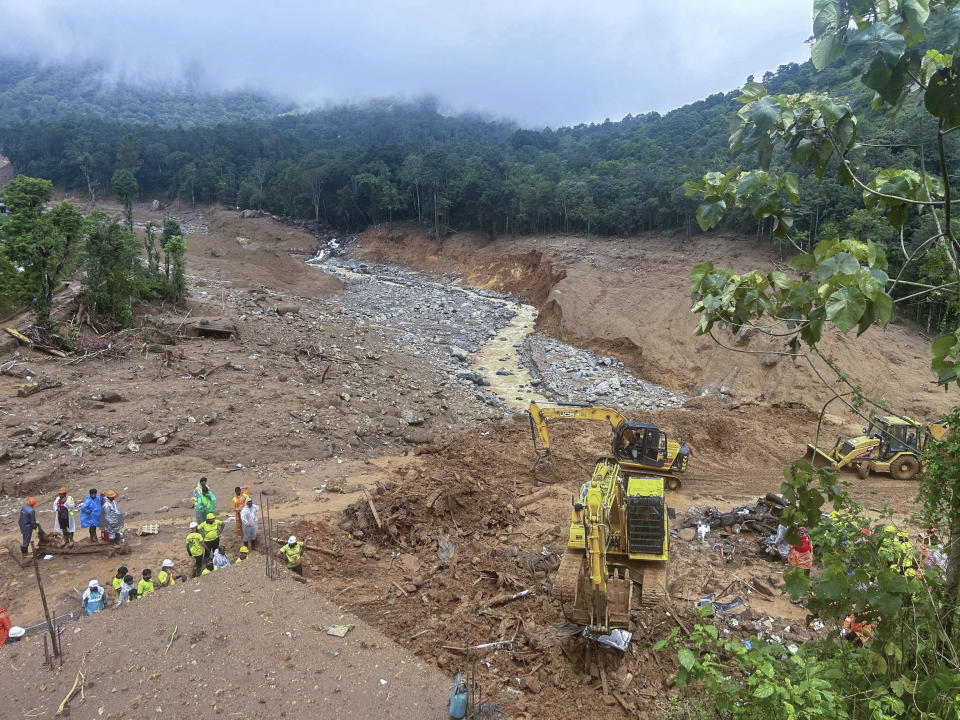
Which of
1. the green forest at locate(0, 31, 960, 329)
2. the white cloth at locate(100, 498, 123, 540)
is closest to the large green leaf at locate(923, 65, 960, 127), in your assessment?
the white cloth at locate(100, 498, 123, 540)

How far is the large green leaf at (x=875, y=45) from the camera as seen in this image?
2240mm

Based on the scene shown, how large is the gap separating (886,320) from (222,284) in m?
31.4

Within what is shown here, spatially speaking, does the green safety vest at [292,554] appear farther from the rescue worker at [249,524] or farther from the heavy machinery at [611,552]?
the heavy machinery at [611,552]

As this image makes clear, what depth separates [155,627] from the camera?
22.7ft

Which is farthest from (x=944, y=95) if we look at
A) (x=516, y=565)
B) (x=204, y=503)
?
(x=204, y=503)

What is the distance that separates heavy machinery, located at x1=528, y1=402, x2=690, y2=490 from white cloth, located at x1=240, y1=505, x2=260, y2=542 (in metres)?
6.32

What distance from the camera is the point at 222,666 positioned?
6418mm

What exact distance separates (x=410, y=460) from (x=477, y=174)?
119 ft

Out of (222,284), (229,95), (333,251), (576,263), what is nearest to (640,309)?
(576,263)

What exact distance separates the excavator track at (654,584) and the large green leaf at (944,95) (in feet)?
25.5

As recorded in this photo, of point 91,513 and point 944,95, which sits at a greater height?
point 944,95

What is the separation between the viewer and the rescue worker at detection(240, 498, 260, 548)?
10.0 meters

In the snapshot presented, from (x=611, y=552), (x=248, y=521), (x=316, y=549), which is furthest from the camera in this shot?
(x=316, y=549)

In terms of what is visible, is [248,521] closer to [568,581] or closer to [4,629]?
[4,629]
